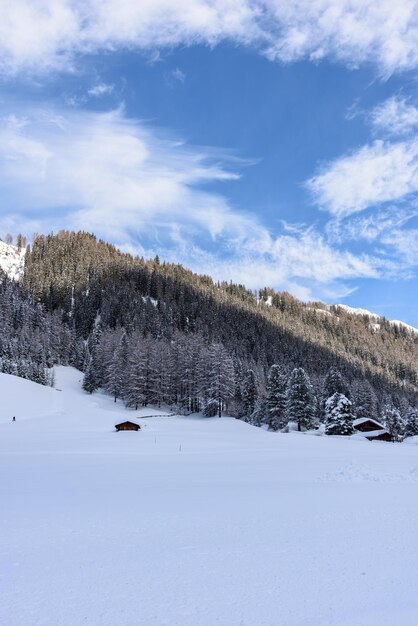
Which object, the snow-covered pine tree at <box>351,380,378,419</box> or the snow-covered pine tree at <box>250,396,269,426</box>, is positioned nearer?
the snow-covered pine tree at <box>250,396,269,426</box>

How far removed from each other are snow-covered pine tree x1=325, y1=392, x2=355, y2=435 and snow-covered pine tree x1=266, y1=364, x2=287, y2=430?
13.7 metres

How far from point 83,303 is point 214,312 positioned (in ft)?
191

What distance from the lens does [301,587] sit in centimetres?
658

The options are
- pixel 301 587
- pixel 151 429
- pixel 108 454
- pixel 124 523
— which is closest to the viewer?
pixel 301 587

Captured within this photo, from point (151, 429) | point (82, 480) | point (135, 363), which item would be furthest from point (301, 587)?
Result: point (135, 363)

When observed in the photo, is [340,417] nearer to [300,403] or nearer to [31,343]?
[300,403]

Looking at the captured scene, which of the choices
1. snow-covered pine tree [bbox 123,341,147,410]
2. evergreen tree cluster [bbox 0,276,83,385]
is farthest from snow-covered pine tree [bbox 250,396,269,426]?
evergreen tree cluster [bbox 0,276,83,385]

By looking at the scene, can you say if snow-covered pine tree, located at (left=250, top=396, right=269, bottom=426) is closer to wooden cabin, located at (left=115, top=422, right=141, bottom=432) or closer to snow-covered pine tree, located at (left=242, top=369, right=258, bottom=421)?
snow-covered pine tree, located at (left=242, top=369, right=258, bottom=421)

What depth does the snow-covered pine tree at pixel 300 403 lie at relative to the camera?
63.4 metres

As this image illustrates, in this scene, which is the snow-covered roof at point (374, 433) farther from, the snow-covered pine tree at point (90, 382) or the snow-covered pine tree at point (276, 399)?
the snow-covered pine tree at point (90, 382)

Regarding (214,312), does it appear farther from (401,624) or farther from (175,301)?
(401,624)

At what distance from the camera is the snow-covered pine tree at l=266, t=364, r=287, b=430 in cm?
7038

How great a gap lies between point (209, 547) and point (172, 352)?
82327 millimetres

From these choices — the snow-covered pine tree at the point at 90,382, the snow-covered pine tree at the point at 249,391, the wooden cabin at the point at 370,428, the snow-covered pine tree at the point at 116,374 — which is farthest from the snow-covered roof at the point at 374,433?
the snow-covered pine tree at the point at 90,382
